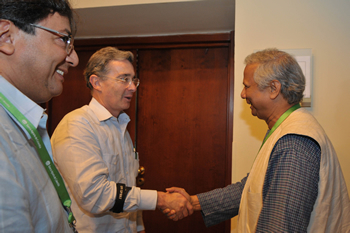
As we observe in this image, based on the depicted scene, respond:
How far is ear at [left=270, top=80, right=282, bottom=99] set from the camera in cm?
131

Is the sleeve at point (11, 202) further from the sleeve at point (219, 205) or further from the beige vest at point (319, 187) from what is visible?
the sleeve at point (219, 205)

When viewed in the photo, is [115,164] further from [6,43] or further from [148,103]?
[148,103]

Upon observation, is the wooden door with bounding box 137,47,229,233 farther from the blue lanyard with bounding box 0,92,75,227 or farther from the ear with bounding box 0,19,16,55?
the ear with bounding box 0,19,16,55

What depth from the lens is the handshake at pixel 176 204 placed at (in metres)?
1.59

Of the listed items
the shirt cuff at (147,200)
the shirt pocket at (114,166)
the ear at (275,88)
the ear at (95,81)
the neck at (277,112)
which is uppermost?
the ear at (95,81)

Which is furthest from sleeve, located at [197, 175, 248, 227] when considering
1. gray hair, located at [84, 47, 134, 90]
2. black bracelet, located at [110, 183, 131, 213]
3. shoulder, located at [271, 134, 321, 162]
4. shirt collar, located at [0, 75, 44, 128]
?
shirt collar, located at [0, 75, 44, 128]

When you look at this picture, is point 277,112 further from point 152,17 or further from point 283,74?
point 152,17

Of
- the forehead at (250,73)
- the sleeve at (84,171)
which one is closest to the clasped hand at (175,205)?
the sleeve at (84,171)

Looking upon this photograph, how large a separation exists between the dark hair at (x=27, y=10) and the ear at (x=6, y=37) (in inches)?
0.6

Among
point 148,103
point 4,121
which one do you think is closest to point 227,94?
point 148,103

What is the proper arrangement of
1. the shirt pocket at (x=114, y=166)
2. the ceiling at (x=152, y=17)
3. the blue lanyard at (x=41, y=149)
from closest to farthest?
the blue lanyard at (x=41, y=149)
the shirt pocket at (x=114, y=166)
the ceiling at (x=152, y=17)

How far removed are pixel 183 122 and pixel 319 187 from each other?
1865mm

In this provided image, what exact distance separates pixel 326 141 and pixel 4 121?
4.06ft

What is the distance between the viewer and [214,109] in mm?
2785
